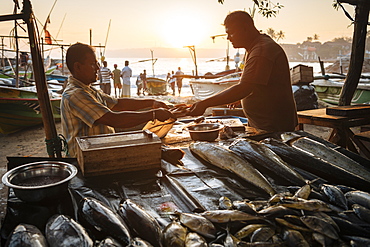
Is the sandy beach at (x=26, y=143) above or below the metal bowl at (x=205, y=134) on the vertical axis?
below

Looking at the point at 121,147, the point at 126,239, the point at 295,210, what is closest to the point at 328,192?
the point at 295,210

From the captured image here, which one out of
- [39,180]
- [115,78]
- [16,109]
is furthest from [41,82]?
[115,78]

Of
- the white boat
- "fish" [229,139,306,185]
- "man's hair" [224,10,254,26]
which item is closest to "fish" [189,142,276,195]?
"fish" [229,139,306,185]

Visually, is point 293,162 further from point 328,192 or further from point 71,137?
point 71,137

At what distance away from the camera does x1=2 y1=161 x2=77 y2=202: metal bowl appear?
1.94 m

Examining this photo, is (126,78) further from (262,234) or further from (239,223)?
(262,234)

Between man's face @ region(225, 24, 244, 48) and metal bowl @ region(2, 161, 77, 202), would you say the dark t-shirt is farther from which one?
metal bowl @ region(2, 161, 77, 202)

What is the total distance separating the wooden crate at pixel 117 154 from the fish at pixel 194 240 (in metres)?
1.11

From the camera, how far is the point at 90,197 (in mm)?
2037

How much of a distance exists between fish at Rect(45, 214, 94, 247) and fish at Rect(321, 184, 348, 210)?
1.59m

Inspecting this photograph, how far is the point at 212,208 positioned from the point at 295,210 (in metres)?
0.53

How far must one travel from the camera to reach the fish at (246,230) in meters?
1.62

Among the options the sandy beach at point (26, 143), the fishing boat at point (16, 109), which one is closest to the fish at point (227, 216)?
the sandy beach at point (26, 143)

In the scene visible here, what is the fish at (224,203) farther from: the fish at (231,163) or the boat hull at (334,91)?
the boat hull at (334,91)
